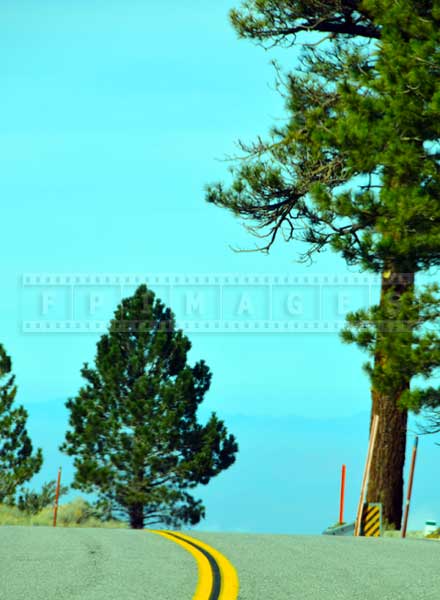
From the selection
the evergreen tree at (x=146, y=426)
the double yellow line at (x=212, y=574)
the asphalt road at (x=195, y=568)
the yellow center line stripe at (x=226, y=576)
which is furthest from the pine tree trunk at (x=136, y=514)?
the yellow center line stripe at (x=226, y=576)

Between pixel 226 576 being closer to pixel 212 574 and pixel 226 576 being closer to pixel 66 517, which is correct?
pixel 212 574

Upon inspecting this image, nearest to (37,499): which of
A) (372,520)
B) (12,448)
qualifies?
(12,448)

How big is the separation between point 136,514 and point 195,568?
27257mm

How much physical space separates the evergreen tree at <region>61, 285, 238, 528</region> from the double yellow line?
Answer: 78.3 feet

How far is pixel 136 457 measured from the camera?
3412cm


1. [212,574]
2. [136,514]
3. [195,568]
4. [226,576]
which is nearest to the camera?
[226,576]

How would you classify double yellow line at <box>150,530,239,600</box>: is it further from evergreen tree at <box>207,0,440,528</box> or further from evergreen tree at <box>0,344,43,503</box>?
evergreen tree at <box>0,344,43,503</box>

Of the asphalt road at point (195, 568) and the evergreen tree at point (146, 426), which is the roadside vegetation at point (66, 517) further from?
the asphalt road at point (195, 568)

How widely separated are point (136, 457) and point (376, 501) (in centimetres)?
1577

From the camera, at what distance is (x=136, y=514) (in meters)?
34.6

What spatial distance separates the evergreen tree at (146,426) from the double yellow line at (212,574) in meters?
23.9

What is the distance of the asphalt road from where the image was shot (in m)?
6.86

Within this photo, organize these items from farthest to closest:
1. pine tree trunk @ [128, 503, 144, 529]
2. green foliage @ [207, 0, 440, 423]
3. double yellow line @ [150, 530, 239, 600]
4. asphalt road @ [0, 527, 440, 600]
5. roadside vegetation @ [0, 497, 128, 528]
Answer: pine tree trunk @ [128, 503, 144, 529] < roadside vegetation @ [0, 497, 128, 528] < green foliage @ [207, 0, 440, 423] < asphalt road @ [0, 527, 440, 600] < double yellow line @ [150, 530, 239, 600]

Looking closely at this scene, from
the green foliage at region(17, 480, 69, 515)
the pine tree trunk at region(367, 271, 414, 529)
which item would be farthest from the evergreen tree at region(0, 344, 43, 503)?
the pine tree trunk at region(367, 271, 414, 529)
